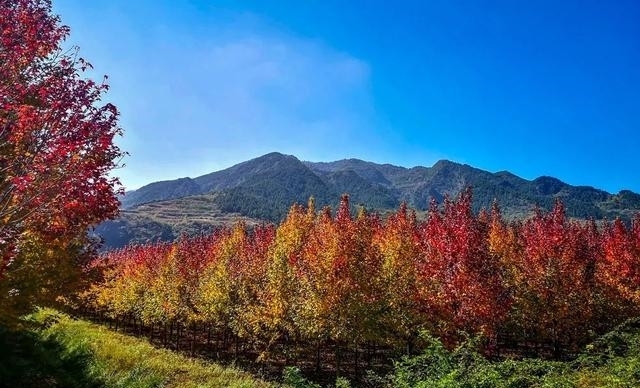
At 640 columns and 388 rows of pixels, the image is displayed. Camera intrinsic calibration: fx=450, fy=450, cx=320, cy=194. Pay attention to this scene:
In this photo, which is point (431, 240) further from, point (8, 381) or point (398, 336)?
point (8, 381)

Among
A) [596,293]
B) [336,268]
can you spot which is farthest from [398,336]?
[596,293]

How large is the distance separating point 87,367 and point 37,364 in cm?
202

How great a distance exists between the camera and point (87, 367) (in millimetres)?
19438

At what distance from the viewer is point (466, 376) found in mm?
13164

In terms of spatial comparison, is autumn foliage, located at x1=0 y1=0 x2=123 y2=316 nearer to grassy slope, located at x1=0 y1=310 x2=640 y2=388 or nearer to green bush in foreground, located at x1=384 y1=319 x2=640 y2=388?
grassy slope, located at x1=0 y1=310 x2=640 y2=388

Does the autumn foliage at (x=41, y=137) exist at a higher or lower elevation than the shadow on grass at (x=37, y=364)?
higher

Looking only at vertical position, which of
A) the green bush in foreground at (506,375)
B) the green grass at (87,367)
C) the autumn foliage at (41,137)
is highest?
the autumn foliage at (41,137)

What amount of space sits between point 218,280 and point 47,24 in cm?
3029

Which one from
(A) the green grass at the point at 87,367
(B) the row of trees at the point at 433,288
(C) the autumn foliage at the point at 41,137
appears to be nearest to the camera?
(C) the autumn foliage at the point at 41,137

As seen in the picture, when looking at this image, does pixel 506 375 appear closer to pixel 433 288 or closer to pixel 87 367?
pixel 433 288

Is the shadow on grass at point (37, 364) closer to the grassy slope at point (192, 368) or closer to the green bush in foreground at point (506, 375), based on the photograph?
the grassy slope at point (192, 368)

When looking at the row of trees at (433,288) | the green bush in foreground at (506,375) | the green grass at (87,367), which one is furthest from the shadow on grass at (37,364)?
the green bush in foreground at (506,375)

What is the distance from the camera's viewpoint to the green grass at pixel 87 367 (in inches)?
657

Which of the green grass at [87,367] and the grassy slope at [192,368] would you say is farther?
the green grass at [87,367]
